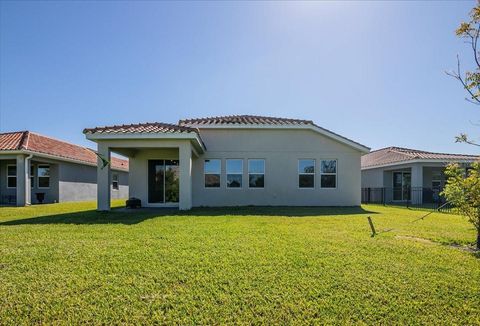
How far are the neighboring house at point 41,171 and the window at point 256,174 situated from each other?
12.9 m

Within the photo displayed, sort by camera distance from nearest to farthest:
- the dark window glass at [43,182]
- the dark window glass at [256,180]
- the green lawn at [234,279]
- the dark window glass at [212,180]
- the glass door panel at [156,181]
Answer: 1. the green lawn at [234,279]
2. the glass door panel at [156,181]
3. the dark window glass at [212,180]
4. the dark window glass at [256,180]
5. the dark window glass at [43,182]

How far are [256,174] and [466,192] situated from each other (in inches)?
404

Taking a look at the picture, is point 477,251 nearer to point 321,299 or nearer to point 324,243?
point 324,243

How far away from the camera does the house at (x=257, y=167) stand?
1516 cm

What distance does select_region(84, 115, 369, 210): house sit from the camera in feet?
49.7

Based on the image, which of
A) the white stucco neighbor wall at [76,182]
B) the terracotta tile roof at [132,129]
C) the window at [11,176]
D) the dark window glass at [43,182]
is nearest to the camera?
the terracotta tile roof at [132,129]

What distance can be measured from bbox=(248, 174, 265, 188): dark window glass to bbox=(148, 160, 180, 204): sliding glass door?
4.04m

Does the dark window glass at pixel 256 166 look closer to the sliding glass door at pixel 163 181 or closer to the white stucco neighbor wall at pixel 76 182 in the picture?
the sliding glass door at pixel 163 181

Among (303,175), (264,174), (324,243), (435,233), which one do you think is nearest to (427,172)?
(303,175)

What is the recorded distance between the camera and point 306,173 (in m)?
16.0

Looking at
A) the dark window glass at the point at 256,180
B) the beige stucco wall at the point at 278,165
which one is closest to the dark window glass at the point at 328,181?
the beige stucco wall at the point at 278,165

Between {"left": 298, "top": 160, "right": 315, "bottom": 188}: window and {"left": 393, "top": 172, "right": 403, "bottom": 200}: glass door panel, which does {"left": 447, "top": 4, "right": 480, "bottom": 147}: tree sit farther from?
{"left": 393, "top": 172, "right": 403, "bottom": 200}: glass door panel

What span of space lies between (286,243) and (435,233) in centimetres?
501

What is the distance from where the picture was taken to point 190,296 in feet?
12.3
